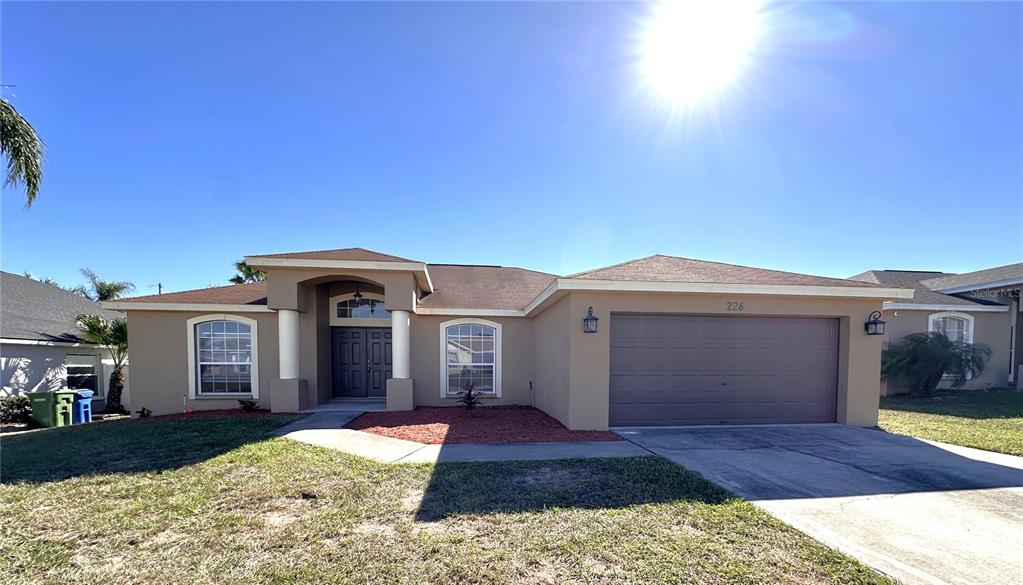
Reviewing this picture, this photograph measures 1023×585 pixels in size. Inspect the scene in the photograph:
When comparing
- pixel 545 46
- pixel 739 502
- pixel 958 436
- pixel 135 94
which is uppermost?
pixel 545 46

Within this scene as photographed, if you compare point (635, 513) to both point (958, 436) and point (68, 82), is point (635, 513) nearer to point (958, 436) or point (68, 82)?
point (958, 436)

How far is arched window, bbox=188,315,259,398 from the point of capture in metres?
10.5

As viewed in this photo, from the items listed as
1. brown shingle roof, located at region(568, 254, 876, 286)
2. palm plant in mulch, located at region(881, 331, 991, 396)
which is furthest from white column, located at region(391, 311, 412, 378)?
palm plant in mulch, located at region(881, 331, 991, 396)

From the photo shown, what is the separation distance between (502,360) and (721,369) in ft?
17.9

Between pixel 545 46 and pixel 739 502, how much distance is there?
8741mm

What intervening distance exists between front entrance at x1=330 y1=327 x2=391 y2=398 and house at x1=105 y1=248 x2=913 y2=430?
4 centimetres

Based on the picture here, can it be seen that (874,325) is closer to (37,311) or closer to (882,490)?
(882,490)

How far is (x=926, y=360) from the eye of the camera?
40.9 ft

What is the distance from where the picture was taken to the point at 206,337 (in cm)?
1048

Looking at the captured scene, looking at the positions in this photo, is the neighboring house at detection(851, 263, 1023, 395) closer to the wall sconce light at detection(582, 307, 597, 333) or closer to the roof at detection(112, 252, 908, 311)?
the roof at detection(112, 252, 908, 311)

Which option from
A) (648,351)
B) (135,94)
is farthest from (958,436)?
(135,94)

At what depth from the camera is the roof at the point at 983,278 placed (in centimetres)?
1460

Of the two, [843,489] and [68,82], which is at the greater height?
[68,82]

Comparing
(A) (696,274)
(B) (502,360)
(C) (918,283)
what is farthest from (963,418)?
(B) (502,360)
